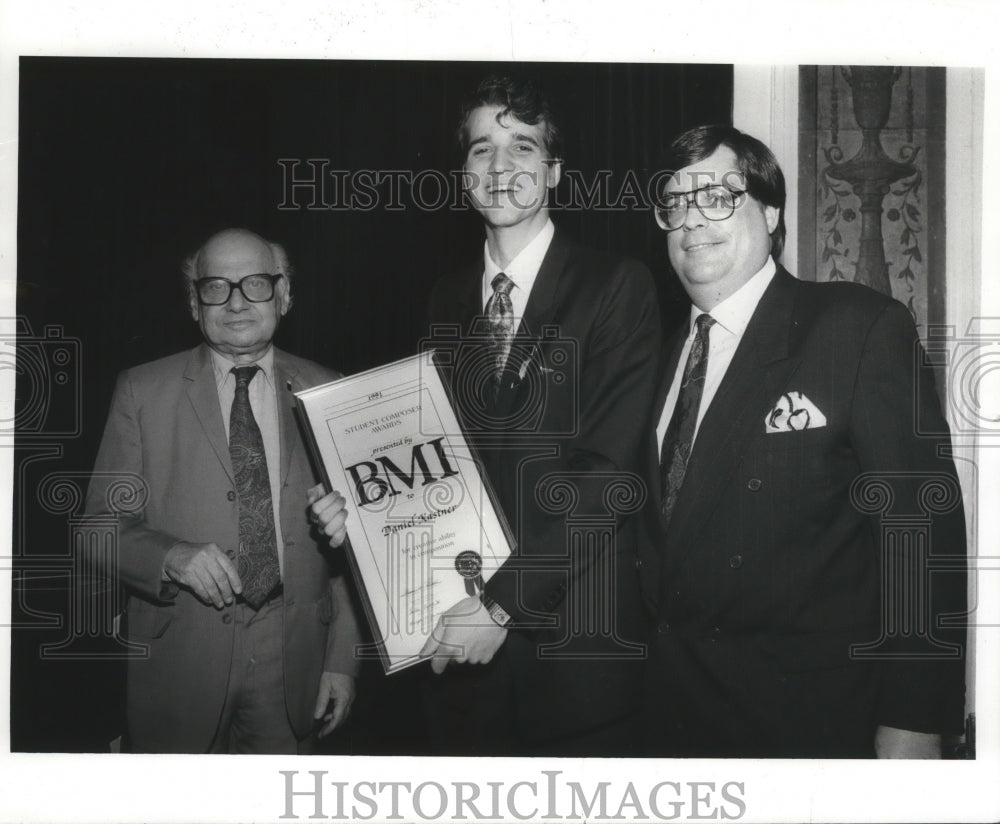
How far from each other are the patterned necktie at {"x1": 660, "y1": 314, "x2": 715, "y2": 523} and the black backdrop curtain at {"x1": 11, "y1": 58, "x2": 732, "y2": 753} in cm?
26

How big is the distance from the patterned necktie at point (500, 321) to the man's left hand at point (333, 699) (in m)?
0.89

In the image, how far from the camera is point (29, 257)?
9.41 ft

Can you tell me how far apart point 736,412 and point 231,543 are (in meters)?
1.37

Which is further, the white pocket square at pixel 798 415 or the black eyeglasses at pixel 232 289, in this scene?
the black eyeglasses at pixel 232 289

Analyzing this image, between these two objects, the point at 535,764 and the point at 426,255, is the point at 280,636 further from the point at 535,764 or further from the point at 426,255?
the point at 426,255

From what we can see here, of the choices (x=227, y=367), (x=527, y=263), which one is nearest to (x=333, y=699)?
(x=227, y=367)

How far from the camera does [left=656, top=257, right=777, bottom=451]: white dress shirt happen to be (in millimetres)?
2711

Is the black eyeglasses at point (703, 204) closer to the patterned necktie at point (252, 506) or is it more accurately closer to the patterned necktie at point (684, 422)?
the patterned necktie at point (684, 422)

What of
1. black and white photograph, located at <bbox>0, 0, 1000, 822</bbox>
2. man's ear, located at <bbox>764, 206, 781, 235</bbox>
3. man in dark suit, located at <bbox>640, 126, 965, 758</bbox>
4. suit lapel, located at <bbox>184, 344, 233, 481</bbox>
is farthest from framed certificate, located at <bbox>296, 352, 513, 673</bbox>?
man's ear, located at <bbox>764, 206, 781, 235</bbox>

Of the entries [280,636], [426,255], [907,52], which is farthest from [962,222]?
[280,636]

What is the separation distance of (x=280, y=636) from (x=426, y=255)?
3.57 ft

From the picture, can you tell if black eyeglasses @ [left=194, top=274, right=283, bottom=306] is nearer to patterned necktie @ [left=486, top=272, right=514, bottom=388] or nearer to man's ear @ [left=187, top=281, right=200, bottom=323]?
man's ear @ [left=187, top=281, right=200, bottom=323]

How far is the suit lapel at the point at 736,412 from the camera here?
2.68 meters

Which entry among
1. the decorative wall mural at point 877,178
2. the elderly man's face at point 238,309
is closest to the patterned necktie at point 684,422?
the decorative wall mural at point 877,178
